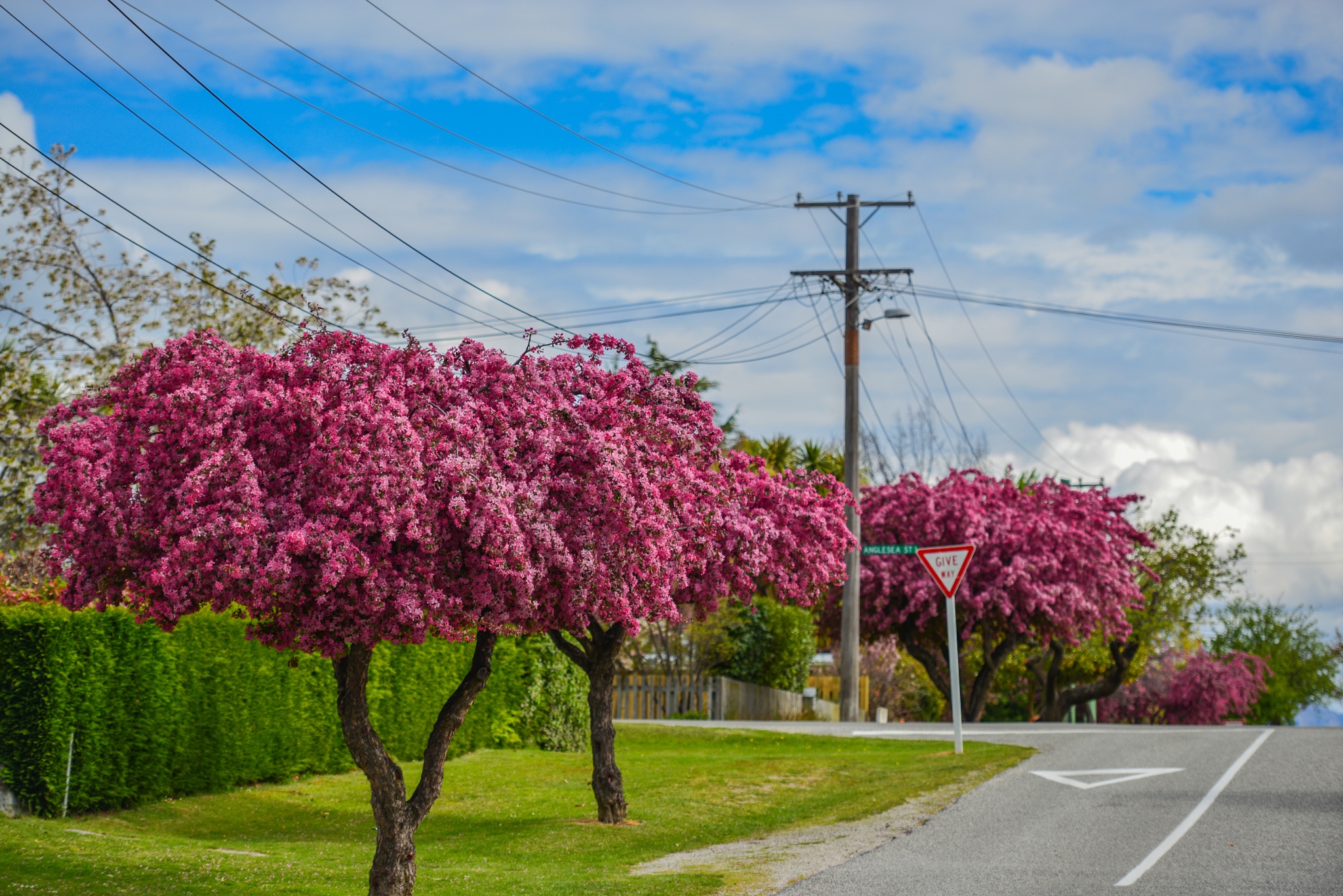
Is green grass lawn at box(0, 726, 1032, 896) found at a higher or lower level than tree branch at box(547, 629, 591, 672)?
lower

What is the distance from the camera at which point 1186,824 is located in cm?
1373

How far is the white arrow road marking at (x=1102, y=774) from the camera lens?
667 inches

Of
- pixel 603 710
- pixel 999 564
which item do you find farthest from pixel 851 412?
pixel 603 710

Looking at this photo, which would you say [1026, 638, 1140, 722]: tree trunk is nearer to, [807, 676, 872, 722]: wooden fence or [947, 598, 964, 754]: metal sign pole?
[807, 676, 872, 722]: wooden fence

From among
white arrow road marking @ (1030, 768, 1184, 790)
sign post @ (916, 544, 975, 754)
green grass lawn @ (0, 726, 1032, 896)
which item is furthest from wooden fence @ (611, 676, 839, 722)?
white arrow road marking @ (1030, 768, 1184, 790)

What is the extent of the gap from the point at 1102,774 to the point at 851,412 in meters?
13.0

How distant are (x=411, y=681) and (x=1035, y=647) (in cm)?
2434

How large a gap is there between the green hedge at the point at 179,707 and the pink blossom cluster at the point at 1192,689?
37911 millimetres

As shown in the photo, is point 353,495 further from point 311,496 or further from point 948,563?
point 948,563

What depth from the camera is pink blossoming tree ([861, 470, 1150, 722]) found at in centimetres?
3148

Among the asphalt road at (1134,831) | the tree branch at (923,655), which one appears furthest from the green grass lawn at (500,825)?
the tree branch at (923,655)

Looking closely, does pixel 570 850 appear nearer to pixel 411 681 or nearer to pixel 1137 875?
pixel 1137 875

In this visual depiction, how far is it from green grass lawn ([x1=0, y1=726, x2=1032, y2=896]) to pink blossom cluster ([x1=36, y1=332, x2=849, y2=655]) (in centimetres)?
256

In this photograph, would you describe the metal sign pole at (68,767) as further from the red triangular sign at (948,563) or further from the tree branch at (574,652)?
the red triangular sign at (948,563)
